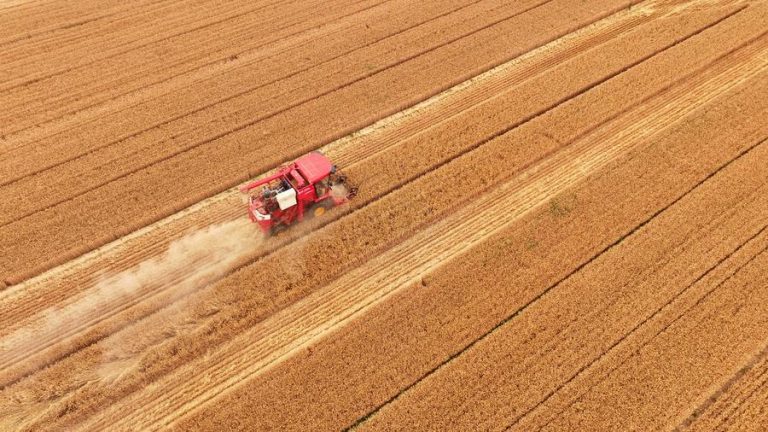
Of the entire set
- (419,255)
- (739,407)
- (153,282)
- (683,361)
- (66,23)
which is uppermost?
(66,23)

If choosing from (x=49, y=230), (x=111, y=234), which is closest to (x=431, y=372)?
(x=111, y=234)

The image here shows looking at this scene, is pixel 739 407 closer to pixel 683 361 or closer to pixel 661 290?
pixel 683 361

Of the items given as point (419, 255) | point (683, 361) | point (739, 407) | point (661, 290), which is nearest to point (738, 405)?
point (739, 407)

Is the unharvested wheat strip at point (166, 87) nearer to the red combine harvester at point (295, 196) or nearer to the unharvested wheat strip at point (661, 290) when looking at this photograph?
the red combine harvester at point (295, 196)

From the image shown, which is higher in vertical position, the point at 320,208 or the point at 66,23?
the point at 66,23

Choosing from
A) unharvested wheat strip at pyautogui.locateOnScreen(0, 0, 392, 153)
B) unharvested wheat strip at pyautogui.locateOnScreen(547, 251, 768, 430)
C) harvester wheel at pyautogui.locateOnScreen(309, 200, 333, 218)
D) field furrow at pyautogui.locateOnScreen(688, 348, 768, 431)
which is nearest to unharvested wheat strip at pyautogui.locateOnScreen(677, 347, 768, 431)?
field furrow at pyautogui.locateOnScreen(688, 348, 768, 431)

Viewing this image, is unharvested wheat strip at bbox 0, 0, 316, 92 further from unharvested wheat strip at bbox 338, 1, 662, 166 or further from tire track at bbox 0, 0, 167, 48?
unharvested wheat strip at bbox 338, 1, 662, 166
